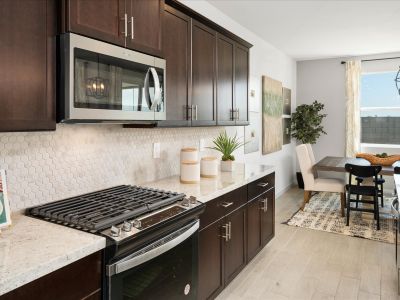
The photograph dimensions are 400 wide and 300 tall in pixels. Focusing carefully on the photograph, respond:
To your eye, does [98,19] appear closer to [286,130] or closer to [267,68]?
[267,68]

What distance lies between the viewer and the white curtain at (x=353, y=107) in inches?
246

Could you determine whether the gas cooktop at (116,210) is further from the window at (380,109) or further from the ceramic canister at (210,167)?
the window at (380,109)

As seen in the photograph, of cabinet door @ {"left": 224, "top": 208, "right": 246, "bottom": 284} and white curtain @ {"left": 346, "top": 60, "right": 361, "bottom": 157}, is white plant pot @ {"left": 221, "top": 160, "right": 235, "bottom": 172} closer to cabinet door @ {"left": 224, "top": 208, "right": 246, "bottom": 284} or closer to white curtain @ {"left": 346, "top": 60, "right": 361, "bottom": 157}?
cabinet door @ {"left": 224, "top": 208, "right": 246, "bottom": 284}

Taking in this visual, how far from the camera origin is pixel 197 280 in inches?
81.0

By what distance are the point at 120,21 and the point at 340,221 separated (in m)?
3.98

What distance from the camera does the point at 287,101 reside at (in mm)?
6371

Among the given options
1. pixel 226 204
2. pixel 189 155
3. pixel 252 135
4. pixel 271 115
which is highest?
pixel 271 115

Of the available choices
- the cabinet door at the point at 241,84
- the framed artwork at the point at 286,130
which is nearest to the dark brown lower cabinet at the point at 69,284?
the cabinet door at the point at 241,84

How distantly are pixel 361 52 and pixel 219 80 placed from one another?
4.29 metres

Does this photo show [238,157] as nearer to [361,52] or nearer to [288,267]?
[288,267]

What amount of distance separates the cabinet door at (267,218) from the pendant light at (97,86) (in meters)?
2.02

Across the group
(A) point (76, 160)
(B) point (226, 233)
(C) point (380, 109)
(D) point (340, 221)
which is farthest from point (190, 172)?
(C) point (380, 109)

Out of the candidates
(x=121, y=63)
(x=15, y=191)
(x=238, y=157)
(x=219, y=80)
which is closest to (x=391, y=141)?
(x=238, y=157)

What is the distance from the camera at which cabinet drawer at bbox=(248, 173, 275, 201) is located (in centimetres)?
287
